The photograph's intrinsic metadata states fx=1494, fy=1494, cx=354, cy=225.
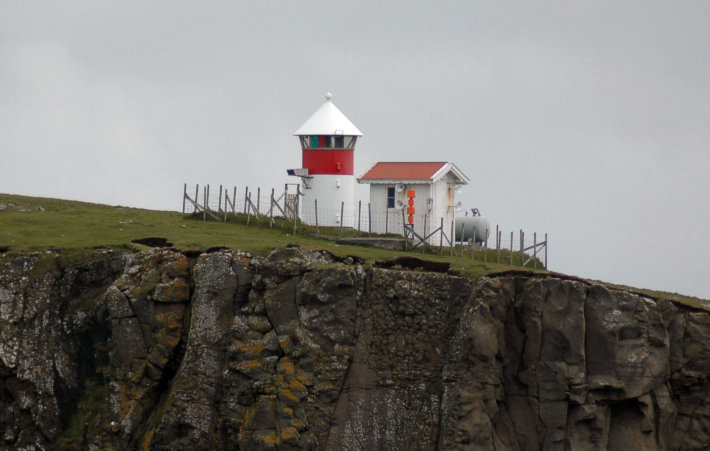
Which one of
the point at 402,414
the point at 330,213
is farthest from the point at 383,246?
the point at 402,414

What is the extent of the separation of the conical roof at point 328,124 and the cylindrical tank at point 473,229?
622 cm

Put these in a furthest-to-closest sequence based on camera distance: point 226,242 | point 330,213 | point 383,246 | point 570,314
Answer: point 330,213 < point 383,246 < point 226,242 < point 570,314

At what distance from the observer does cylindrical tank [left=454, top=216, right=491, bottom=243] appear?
67750mm

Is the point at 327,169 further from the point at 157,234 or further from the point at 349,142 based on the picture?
the point at 157,234

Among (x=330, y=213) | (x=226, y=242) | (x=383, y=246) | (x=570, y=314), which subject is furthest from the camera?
(x=330, y=213)

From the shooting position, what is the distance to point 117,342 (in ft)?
181

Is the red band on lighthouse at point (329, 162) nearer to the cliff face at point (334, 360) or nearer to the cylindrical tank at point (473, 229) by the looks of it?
the cylindrical tank at point (473, 229)

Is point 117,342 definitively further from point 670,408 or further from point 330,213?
point 670,408

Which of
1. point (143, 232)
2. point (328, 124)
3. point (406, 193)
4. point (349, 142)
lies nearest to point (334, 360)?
point (143, 232)

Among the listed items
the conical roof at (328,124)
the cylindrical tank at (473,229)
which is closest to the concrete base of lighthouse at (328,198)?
the conical roof at (328,124)

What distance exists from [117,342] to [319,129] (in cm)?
1768

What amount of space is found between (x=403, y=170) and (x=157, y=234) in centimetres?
1238

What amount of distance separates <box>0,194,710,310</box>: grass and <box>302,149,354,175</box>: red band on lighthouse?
12.9 ft

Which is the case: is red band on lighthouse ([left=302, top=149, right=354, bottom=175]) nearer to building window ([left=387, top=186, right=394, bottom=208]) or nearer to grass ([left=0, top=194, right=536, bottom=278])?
building window ([left=387, top=186, right=394, bottom=208])
